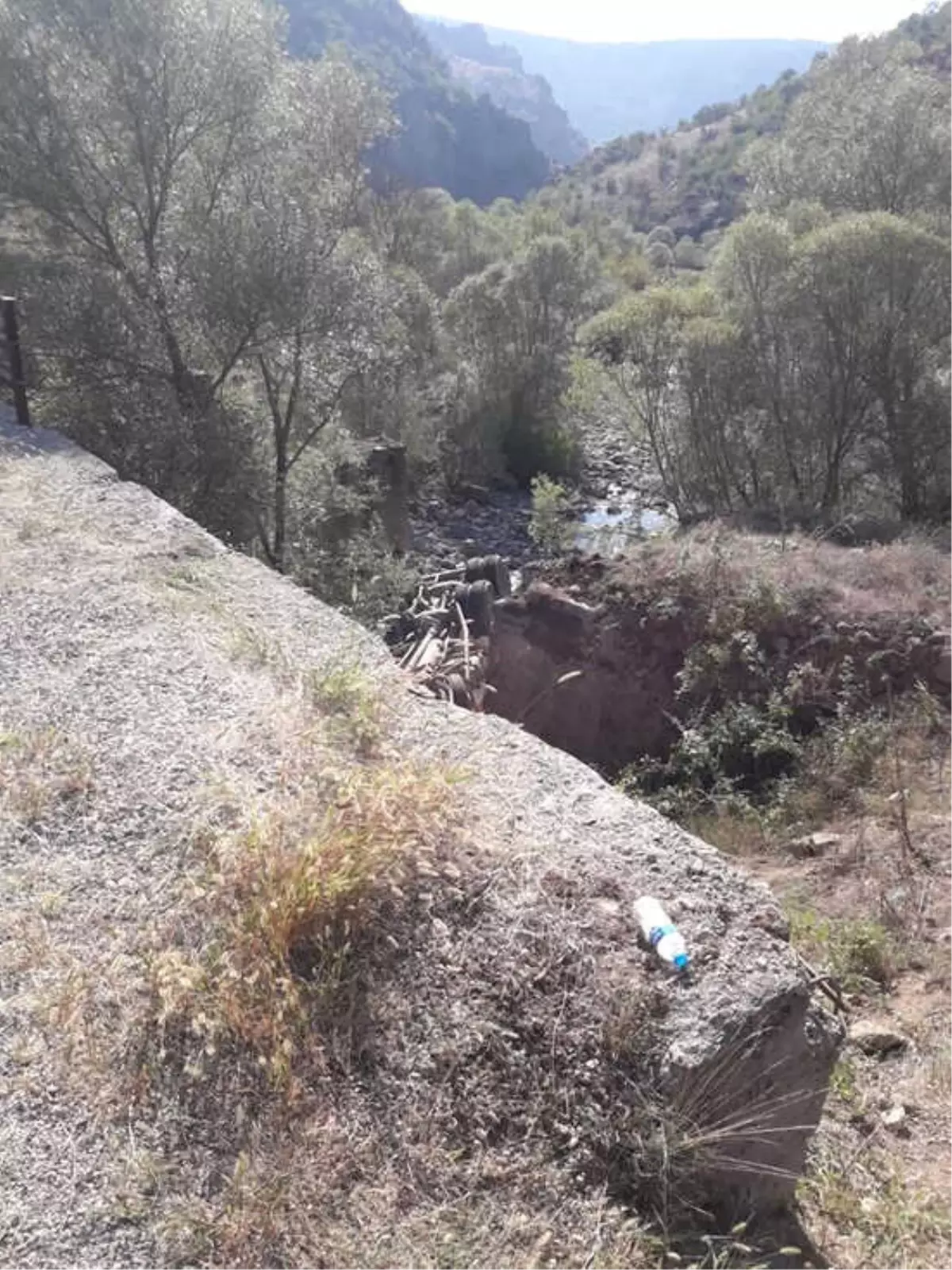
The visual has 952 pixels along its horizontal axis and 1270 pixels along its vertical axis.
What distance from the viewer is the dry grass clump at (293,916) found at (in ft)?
7.61

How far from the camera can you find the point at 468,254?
34.4 metres

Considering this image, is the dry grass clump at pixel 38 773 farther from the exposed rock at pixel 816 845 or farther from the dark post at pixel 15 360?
the dark post at pixel 15 360

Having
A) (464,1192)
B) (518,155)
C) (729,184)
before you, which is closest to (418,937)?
(464,1192)

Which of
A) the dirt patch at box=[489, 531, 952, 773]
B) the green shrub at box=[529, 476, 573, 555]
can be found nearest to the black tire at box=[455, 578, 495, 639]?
the dirt patch at box=[489, 531, 952, 773]

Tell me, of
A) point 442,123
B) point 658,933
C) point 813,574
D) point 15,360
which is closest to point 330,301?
point 15,360

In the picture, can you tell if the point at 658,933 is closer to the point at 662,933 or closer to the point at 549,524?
the point at 662,933

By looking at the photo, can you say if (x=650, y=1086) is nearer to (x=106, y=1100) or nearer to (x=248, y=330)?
(x=106, y=1100)

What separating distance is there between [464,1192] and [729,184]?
316 feet

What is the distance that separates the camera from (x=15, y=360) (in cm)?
835

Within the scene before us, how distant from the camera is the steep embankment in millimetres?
2055

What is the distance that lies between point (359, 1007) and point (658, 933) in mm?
834

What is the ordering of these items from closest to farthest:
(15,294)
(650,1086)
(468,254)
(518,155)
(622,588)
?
(650,1086), (622,588), (15,294), (468,254), (518,155)

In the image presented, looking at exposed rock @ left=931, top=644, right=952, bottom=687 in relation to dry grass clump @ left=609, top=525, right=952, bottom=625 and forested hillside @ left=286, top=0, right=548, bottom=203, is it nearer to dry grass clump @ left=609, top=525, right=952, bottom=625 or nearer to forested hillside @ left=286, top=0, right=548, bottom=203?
dry grass clump @ left=609, top=525, right=952, bottom=625

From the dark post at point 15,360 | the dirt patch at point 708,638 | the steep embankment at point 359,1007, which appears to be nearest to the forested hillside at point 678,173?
the dirt patch at point 708,638
